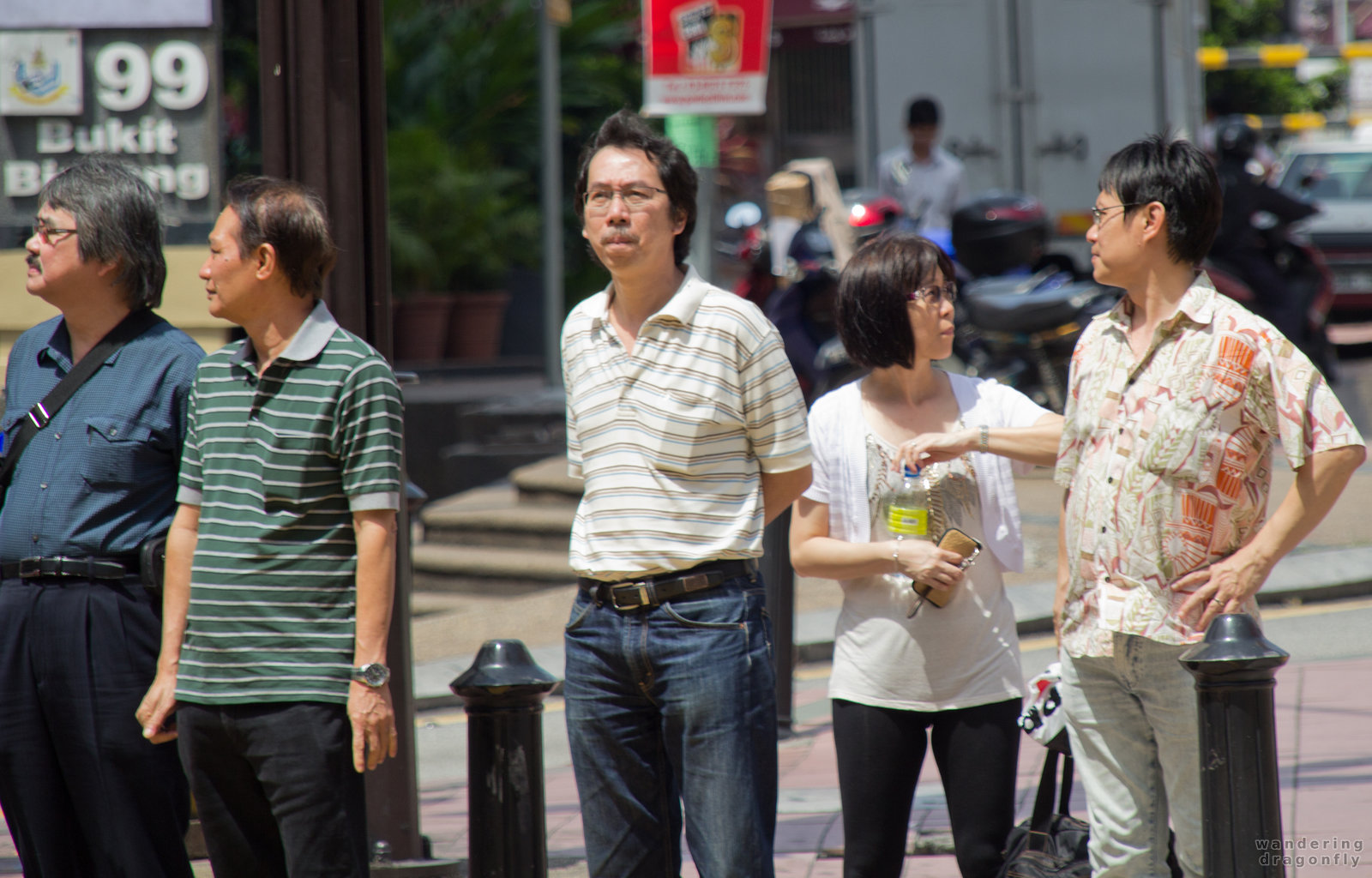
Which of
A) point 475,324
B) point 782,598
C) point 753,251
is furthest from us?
point 475,324

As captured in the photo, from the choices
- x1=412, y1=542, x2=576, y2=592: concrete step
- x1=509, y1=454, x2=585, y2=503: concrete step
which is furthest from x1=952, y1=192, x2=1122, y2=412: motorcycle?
x1=412, y1=542, x2=576, y2=592: concrete step

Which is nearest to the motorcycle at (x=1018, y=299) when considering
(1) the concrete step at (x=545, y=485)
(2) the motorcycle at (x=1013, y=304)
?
(2) the motorcycle at (x=1013, y=304)

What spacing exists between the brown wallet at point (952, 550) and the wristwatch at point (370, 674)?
1138mm

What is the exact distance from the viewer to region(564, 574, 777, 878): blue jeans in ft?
10.0

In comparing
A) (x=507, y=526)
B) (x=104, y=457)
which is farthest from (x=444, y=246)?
(x=104, y=457)

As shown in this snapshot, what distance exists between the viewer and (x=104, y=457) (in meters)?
3.37

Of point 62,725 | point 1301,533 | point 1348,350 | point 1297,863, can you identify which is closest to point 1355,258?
point 1348,350

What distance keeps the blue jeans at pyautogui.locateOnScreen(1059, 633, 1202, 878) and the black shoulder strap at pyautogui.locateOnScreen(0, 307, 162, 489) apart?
2.21 metres

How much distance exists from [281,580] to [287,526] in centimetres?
11

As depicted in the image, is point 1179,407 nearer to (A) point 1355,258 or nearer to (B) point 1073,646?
(B) point 1073,646

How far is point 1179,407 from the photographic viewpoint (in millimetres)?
3061

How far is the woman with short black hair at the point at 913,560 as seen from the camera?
10.9 feet

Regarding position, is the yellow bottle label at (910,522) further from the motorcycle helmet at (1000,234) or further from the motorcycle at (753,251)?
the motorcycle helmet at (1000,234)

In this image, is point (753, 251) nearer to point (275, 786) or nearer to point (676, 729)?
point (676, 729)
